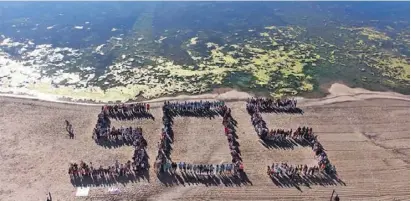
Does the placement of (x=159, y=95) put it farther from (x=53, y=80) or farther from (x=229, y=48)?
(x=229, y=48)

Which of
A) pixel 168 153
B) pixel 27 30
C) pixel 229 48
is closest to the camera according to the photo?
pixel 168 153

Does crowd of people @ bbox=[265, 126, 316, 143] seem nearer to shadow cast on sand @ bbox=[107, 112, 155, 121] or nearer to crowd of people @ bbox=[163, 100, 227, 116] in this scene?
crowd of people @ bbox=[163, 100, 227, 116]

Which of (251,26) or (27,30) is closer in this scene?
(27,30)

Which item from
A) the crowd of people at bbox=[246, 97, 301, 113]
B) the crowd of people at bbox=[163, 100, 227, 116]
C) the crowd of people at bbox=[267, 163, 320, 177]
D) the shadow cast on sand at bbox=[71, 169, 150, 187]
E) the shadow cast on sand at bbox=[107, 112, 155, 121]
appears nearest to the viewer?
the shadow cast on sand at bbox=[71, 169, 150, 187]

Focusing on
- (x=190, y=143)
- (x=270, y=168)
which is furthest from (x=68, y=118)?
(x=270, y=168)

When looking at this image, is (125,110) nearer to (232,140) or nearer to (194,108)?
(194,108)

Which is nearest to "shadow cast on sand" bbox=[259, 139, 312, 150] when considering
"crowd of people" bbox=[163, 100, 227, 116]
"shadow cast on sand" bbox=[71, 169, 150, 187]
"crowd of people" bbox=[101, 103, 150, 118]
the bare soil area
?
the bare soil area
